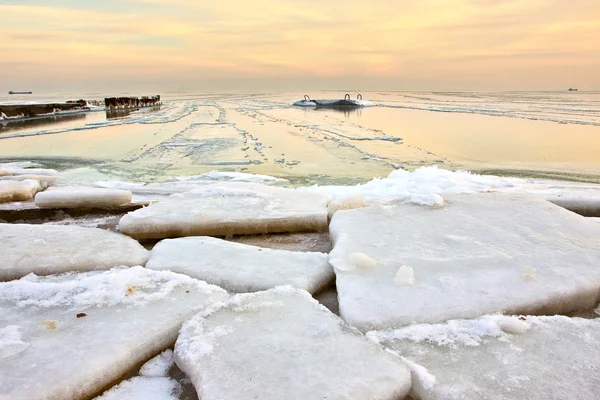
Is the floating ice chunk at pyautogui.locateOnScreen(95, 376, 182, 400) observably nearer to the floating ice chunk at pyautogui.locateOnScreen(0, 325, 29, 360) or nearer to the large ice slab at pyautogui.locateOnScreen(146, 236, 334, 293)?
the floating ice chunk at pyautogui.locateOnScreen(0, 325, 29, 360)

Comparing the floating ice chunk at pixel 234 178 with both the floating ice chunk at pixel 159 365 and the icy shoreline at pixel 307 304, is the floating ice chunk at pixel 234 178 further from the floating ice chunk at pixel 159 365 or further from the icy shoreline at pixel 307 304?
the floating ice chunk at pixel 159 365

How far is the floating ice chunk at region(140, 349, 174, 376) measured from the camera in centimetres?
152

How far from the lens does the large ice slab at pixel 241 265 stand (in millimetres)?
2100

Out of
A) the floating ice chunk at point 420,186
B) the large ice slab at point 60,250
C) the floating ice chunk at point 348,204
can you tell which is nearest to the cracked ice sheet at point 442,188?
the floating ice chunk at point 420,186

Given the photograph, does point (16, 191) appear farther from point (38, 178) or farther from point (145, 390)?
point (145, 390)

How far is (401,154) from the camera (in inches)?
346

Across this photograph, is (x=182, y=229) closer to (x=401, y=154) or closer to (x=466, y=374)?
A: (x=466, y=374)

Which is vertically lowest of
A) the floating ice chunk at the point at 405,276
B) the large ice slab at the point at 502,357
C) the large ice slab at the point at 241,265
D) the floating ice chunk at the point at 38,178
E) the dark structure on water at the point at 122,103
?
the large ice slab at the point at 502,357

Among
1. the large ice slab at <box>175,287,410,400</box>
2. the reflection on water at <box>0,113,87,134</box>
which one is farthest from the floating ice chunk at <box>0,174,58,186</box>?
the reflection on water at <box>0,113,87,134</box>

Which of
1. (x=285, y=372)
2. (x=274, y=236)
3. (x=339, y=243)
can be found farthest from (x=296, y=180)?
(x=285, y=372)

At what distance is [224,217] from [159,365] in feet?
5.05

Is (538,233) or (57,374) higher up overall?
→ (538,233)

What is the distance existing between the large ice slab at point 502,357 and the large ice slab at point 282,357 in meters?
0.12

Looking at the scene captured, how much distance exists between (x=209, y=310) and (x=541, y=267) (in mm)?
1734
